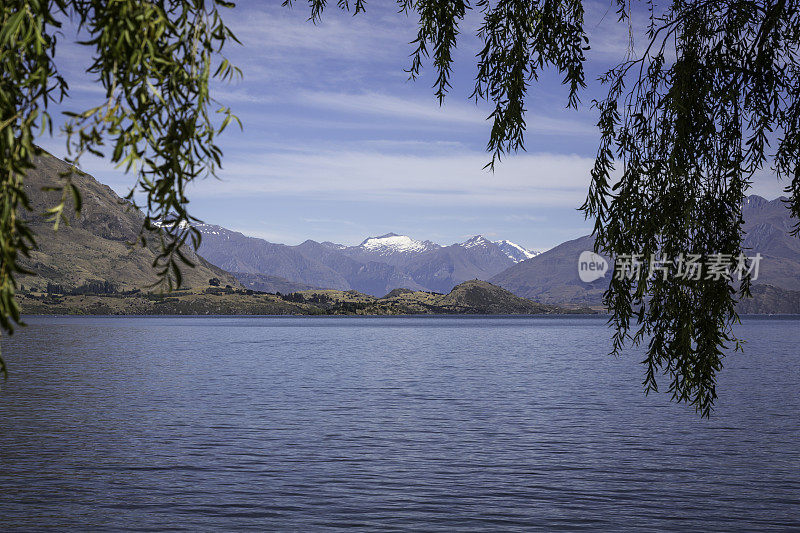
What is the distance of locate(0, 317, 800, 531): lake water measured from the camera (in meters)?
21.3

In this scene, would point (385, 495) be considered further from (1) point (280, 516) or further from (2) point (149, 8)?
(2) point (149, 8)

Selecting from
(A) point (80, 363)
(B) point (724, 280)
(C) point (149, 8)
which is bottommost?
(A) point (80, 363)

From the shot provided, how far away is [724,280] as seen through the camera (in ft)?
47.0

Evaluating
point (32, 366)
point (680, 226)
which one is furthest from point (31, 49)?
Answer: point (32, 366)

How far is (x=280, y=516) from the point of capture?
68.9 feet

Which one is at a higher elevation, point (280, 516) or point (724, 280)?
point (724, 280)

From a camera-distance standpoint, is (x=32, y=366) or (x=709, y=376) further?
(x=32, y=366)

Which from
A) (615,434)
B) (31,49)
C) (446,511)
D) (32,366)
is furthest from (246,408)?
(32,366)

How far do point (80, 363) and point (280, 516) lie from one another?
76589mm

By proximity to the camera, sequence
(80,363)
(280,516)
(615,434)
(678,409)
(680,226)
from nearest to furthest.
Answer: (680,226), (280,516), (615,434), (678,409), (80,363)

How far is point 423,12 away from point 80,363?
86.3 meters

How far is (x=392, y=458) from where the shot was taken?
29.2 m

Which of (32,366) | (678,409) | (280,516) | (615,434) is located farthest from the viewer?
(32,366)

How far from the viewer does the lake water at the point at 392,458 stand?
69.9 ft
